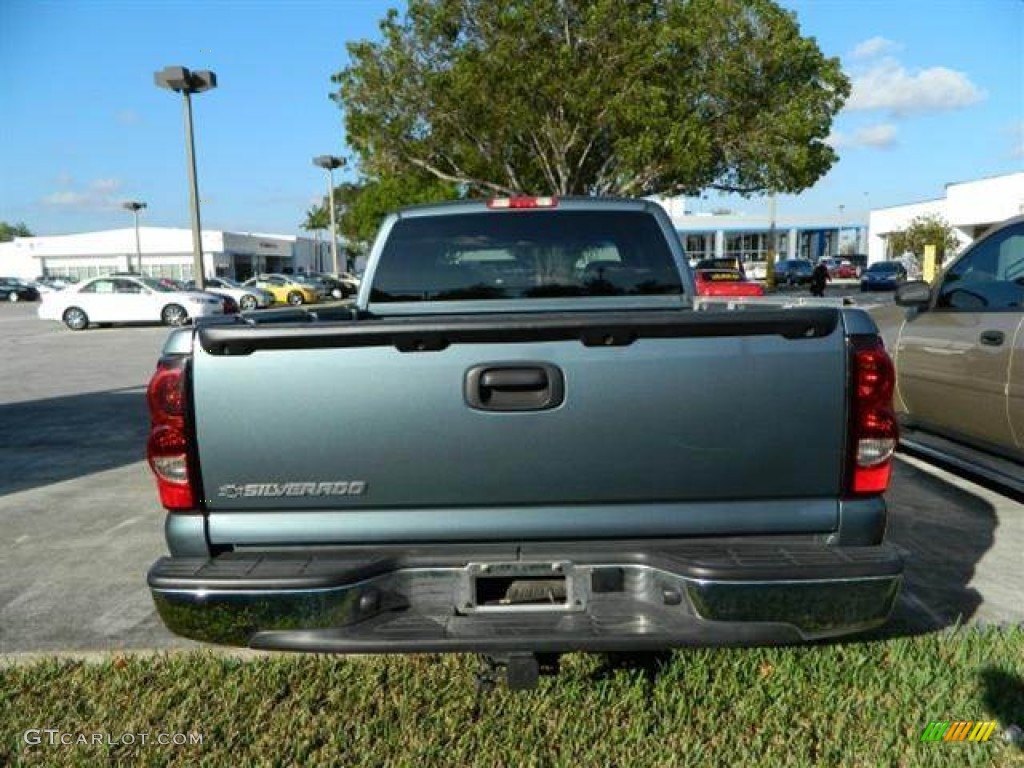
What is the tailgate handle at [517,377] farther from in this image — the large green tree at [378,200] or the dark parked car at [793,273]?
the dark parked car at [793,273]

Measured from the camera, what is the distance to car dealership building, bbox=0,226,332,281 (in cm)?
7388

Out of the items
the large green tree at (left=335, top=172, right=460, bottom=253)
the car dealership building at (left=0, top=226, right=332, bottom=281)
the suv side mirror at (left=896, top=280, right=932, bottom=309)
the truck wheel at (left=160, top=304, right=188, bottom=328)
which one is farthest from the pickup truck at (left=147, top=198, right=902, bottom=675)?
the car dealership building at (left=0, top=226, right=332, bottom=281)

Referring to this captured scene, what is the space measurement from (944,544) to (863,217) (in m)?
85.0

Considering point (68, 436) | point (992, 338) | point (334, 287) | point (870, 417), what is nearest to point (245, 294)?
point (334, 287)

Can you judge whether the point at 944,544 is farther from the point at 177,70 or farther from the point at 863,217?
the point at 863,217

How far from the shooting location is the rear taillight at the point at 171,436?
2.42 meters

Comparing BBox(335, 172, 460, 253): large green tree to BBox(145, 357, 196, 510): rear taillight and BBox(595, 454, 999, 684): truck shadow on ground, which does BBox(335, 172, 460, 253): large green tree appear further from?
BBox(145, 357, 196, 510): rear taillight

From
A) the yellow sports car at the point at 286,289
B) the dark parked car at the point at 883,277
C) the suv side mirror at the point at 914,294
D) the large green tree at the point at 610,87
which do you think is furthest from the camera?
the dark parked car at the point at 883,277

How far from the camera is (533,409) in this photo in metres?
2.42

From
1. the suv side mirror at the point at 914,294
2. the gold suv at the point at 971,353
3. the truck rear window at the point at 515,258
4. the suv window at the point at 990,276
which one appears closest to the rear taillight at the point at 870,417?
the truck rear window at the point at 515,258

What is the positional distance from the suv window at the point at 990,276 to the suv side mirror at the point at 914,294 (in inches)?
4.5

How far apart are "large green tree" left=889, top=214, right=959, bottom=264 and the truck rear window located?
48.1 metres

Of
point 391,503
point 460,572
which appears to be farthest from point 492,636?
point 391,503

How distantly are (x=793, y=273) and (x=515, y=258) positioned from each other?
4629cm
